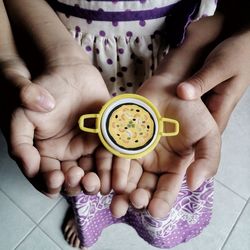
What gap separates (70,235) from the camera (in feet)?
3.24

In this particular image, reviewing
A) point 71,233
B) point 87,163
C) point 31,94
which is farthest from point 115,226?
point 31,94

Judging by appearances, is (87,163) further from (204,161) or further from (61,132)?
(204,161)

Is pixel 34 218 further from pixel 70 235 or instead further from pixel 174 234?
pixel 174 234

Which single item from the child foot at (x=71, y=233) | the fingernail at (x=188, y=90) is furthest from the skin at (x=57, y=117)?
the child foot at (x=71, y=233)

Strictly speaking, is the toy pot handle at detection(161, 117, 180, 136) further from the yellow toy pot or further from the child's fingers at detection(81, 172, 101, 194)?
the child's fingers at detection(81, 172, 101, 194)

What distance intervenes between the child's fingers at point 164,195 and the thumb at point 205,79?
5.0 inches

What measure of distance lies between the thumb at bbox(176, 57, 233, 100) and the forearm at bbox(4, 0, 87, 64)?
0.19 metres

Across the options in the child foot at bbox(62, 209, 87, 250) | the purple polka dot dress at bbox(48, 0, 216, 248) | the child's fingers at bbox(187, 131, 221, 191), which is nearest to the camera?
the child's fingers at bbox(187, 131, 221, 191)

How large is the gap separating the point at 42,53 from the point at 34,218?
1.92 ft

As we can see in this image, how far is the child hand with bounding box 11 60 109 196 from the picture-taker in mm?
488

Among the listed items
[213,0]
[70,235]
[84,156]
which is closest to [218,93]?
[213,0]

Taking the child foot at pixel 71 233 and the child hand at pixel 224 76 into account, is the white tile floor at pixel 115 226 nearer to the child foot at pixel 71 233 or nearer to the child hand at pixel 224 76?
the child foot at pixel 71 233

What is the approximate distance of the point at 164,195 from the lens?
500mm

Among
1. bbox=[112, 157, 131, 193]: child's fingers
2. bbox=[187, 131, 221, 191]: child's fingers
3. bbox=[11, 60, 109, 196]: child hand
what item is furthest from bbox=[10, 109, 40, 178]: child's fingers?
bbox=[187, 131, 221, 191]: child's fingers
